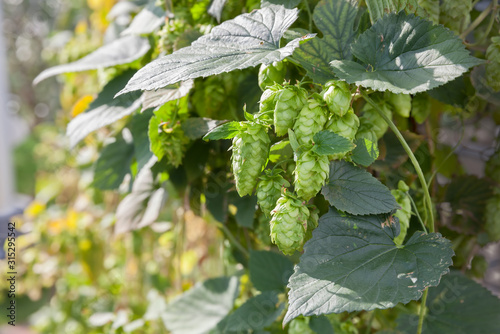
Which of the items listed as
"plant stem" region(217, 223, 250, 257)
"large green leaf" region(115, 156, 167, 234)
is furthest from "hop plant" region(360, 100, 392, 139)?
"large green leaf" region(115, 156, 167, 234)

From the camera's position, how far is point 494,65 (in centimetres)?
51

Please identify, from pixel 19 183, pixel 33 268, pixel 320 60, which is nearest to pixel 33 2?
pixel 19 183

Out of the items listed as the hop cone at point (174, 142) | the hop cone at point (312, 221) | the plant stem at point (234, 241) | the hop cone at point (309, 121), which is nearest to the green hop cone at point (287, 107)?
the hop cone at point (309, 121)

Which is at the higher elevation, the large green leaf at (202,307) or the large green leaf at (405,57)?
the large green leaf at (405,57)

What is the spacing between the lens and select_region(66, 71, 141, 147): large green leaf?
0.64 m

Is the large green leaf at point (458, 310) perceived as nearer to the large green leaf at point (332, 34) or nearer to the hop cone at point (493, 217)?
the hop cone at point (493, 217)

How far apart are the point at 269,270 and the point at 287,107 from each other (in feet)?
1.05

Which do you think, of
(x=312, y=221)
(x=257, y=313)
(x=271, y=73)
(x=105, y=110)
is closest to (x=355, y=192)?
(x=312, y=221)

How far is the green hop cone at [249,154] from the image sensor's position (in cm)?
41

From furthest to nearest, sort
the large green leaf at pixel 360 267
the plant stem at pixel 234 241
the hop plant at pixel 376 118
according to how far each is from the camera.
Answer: the plant stem at pixel 234 241
the hop plant at pixel 376 118
the large green leaf at pixel 360 267

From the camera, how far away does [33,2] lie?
4.47m

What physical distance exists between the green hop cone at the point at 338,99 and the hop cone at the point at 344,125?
12mm

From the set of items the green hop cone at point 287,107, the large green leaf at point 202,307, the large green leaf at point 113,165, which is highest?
the green hop cone at point 287,107

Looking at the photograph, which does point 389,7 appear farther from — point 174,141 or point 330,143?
point 174,141
